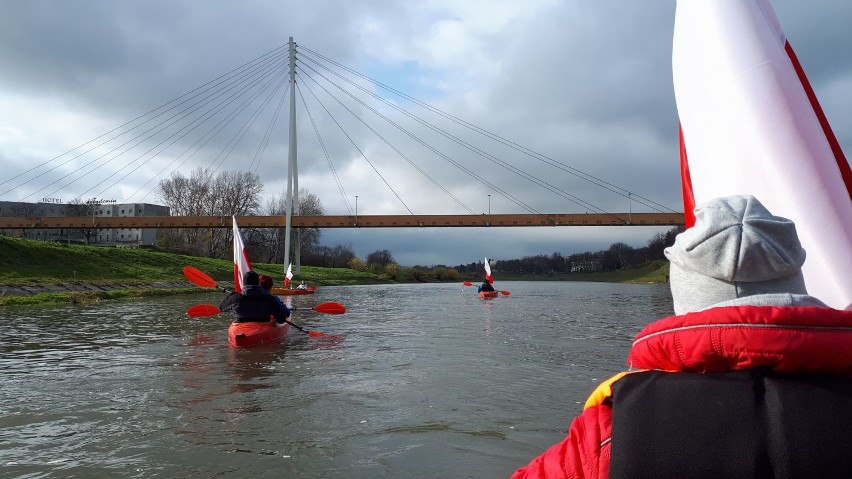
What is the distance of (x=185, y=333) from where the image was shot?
1548cm

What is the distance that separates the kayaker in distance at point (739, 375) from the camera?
1450mm

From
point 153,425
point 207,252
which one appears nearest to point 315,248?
point 207,252

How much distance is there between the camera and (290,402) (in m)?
7.58

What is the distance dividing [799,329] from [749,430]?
29 centimetres

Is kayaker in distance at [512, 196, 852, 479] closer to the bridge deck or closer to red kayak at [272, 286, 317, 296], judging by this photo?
red kayak at [272, 286, 317, 296]

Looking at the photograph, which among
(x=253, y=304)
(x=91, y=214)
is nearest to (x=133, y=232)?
(x=91, y=214)

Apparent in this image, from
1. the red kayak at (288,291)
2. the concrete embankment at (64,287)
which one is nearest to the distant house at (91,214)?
the concrete embankment at (64,287)

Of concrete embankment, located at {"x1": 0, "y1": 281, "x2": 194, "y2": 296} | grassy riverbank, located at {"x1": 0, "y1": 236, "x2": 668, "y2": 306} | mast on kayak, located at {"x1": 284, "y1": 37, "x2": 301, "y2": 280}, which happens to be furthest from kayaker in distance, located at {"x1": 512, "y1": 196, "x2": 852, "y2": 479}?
mast on kayak, located at {"x1": 284, "y1": 37, "x2": 301, "y2": 280}

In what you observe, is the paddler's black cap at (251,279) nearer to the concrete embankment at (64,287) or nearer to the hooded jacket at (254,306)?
the hooded jacket at (254,306)

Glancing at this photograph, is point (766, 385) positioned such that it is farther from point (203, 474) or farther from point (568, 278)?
point (568, 278)

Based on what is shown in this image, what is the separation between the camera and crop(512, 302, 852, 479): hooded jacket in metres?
1.44

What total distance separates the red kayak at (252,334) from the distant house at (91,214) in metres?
87.6

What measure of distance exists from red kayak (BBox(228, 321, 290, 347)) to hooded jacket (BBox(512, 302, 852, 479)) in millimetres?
11690

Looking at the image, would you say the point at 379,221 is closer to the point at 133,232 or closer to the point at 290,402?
the point at 290,402
